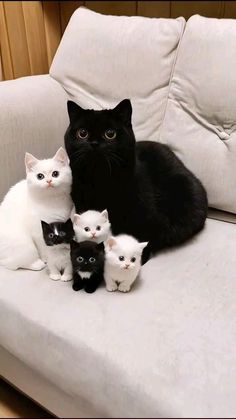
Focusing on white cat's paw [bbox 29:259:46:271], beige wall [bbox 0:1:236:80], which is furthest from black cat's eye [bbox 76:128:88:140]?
beige wall [bbox 0:1:236:80]

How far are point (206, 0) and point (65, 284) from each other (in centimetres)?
124

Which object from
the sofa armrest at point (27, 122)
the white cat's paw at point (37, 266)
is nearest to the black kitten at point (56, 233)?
the white cat's paw at point (37, 266)

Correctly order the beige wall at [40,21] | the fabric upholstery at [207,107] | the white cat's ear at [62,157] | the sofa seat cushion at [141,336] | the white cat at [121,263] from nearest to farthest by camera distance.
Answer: the sofa seat cushion at [141,336]
the white cat at [121,263]
the white cat's ear at [62,157]
the fabric upholstery at [207,107]
the beige wall at [40,21]

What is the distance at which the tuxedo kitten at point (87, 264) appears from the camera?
0.98 metres

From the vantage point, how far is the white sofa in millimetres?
781

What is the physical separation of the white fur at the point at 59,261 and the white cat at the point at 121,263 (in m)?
0.11

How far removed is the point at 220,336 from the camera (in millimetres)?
878

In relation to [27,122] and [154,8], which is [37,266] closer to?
[27,122]

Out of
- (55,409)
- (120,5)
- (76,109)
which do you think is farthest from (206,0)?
(55,409)

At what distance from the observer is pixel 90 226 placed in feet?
3.45

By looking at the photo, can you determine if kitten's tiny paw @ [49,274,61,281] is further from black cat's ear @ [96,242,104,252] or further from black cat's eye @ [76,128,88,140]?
black cat's eye @ [76,128,88,140]

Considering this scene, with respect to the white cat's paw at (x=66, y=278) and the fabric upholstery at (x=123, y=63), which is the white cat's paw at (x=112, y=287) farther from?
the fabric upholstery at (x=123, y=63)

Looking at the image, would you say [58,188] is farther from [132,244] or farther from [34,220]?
[132,244]

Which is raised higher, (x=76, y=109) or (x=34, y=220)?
(x=76, y=109)
